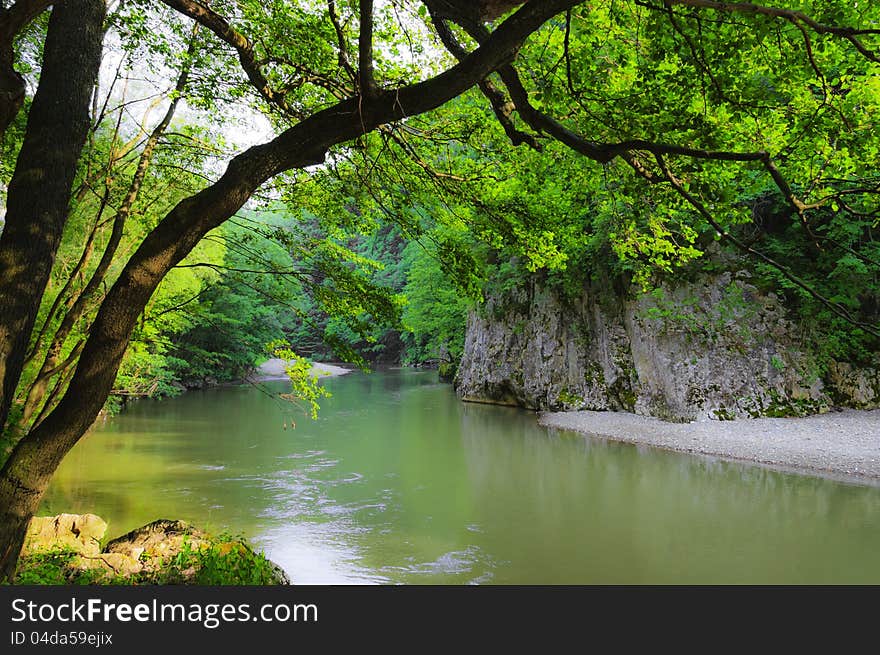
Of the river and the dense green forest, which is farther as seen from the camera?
the river

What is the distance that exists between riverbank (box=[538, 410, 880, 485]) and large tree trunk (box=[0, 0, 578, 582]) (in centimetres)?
1133

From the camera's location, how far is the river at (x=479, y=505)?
6.94m

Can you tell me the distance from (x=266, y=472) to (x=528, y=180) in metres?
8.49

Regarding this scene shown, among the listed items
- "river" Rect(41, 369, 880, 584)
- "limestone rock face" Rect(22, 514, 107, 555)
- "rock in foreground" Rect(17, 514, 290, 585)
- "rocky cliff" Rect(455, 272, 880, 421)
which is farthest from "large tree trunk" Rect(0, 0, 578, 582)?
"rocky cliff" Rect(455, 272, 880, 421)

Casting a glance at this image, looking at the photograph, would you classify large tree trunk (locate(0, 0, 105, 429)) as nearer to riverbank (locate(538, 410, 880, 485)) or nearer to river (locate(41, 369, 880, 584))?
river (locate(41, 369, 880, 584))

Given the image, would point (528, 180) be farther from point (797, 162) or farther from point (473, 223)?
point (797, 162)

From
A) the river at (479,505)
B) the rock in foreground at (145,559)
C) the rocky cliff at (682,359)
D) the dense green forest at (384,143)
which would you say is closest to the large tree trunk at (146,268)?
the dense green forest at (384,143)

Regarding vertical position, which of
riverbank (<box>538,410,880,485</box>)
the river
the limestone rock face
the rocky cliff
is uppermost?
the rocky cliff

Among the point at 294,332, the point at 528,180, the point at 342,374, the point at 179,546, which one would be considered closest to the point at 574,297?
the point at 528,180

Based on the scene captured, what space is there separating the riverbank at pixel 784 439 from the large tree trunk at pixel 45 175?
12514mm

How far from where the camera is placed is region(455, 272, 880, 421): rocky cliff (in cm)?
1459

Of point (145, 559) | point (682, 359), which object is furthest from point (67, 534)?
point (682, 359)

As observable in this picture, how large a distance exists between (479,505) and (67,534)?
5.79 m

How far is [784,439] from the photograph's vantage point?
1270 cm
